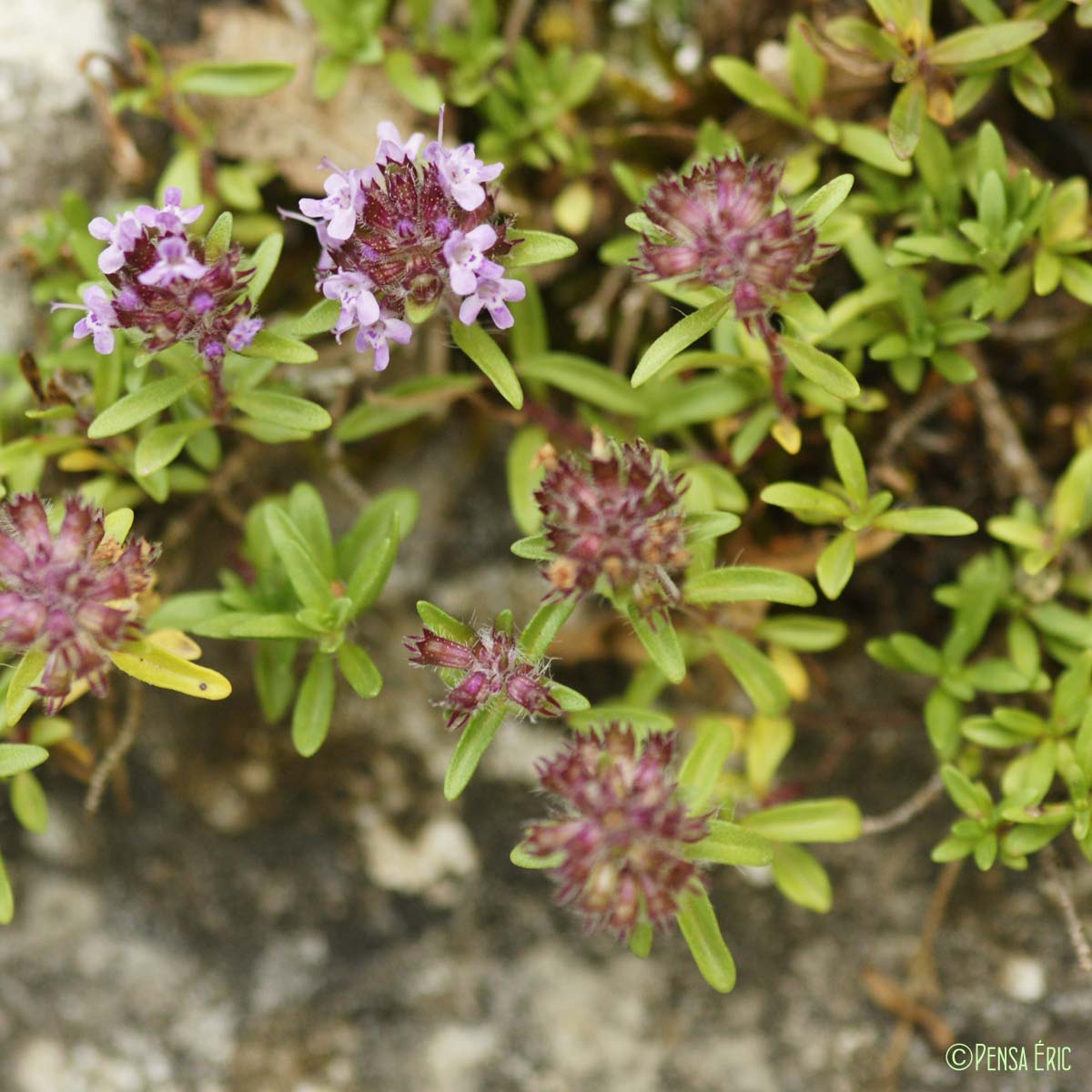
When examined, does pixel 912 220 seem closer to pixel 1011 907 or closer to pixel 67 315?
pixel 1011 907

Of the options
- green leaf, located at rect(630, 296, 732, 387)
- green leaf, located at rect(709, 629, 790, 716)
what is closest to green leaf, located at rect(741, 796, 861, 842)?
green leaf, located at rect(709, 629, 790, 716)

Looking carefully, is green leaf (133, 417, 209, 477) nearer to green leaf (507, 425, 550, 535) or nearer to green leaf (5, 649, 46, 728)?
green leaf (5, 649, 46, 728)

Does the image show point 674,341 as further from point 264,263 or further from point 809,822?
point 809,822

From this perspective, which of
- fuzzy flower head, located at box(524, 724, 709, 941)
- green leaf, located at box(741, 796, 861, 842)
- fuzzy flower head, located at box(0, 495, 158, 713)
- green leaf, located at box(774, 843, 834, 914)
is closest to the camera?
fuzzy flower head, located at box(524, 724, 709, 941)

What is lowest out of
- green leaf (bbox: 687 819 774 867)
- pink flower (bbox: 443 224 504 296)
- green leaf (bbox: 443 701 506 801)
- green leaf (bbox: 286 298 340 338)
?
green leaf (bbox: 687 819 774 867)

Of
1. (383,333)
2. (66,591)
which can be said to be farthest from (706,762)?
(66,591)

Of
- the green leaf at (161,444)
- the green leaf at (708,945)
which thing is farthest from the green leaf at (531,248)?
the green leaf at (708,945)
